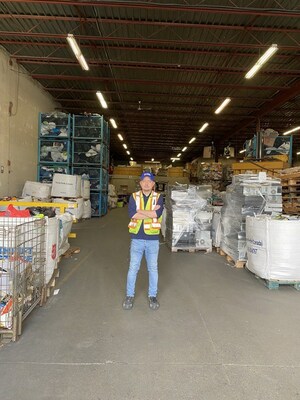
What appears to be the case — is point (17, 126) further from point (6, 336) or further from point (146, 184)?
point (6, 336)

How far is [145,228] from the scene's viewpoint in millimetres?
3520

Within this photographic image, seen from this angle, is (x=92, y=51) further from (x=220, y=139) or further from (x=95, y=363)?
(x=220, y=139)

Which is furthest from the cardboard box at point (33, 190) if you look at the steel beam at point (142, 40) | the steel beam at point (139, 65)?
the steel beam at point (142, 40)

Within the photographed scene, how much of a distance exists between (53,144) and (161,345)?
1041 cm

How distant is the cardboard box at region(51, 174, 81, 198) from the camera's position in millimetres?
10289

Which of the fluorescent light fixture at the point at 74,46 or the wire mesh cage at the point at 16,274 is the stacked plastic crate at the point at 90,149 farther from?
the wire mesh cage at the point at 16,274

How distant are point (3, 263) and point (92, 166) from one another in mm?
10122

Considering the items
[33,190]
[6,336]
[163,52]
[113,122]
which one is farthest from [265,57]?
[113,122]

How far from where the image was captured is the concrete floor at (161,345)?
2.14 m

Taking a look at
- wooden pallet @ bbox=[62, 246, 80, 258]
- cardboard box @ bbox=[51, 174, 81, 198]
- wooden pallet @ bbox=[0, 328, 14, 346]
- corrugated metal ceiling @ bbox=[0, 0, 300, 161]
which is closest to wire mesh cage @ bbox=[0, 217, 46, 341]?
wooden pallet @ bbox=[0, 328, 14, 346]

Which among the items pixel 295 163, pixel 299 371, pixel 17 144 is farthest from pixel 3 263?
pixel 295 163

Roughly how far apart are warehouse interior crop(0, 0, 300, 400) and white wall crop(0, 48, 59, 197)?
2.9 inches

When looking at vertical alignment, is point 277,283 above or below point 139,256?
below

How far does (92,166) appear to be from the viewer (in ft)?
41.7
